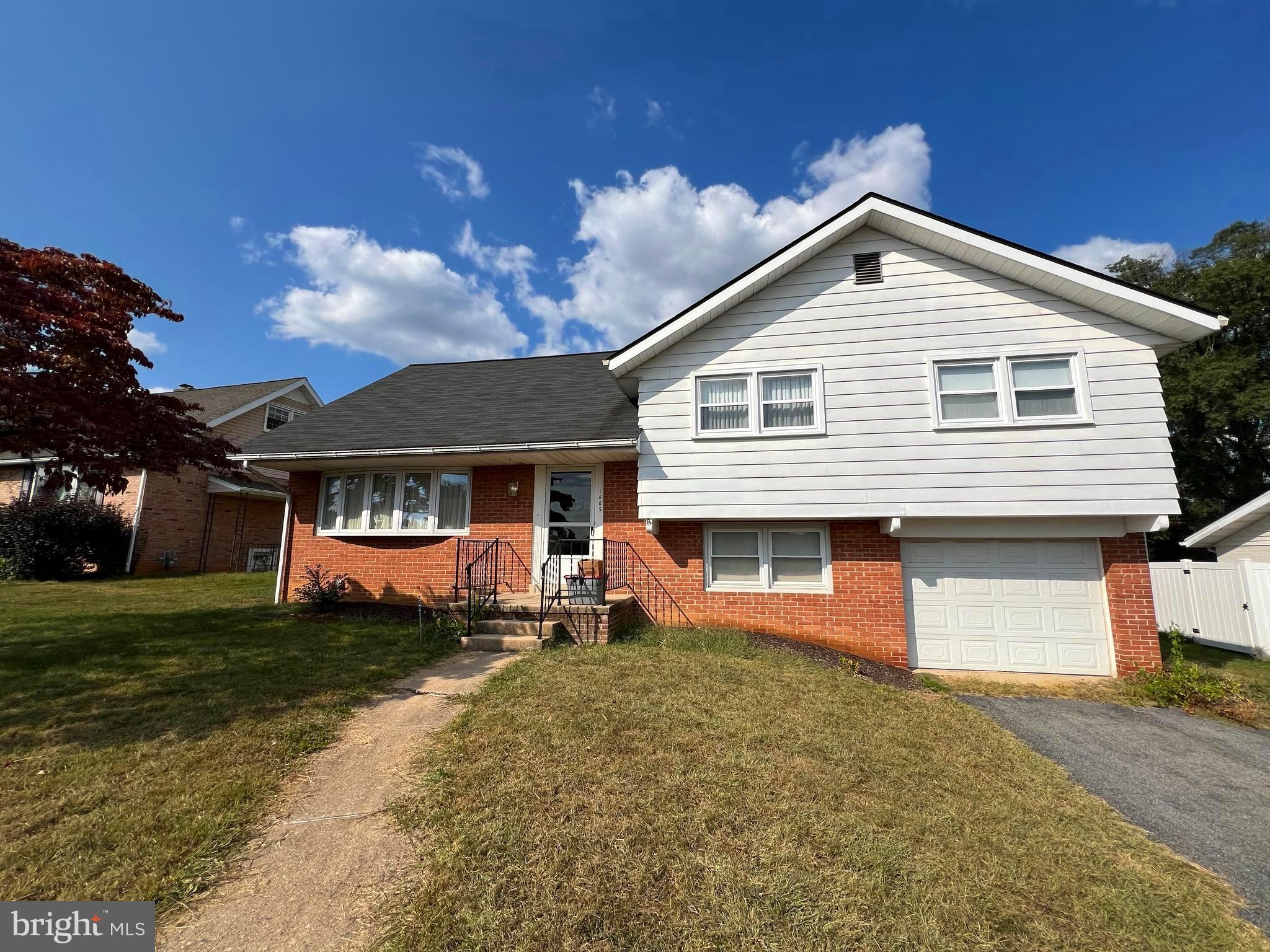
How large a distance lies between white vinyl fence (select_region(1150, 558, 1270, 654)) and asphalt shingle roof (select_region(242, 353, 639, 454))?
1253 centimetres

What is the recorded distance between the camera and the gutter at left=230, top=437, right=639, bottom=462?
919 centimetres

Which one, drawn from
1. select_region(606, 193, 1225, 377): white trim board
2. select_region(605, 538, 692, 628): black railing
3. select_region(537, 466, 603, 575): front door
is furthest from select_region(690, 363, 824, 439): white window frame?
select_region(605, 538, 692, 628): black railing

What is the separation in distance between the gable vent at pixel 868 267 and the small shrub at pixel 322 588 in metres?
11.6

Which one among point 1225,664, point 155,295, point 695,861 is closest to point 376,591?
point 155,295

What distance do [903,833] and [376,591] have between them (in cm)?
1037

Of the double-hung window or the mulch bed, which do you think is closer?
the mulch bed

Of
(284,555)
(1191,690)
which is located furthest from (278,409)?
(1191,690)

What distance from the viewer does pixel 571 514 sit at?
10531mm

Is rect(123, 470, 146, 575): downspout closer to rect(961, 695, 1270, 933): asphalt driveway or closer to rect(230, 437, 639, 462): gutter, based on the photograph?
rect(230, 437, 639, 462): gutter

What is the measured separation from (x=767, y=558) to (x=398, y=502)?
7.63 m

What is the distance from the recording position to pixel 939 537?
8.76 meters

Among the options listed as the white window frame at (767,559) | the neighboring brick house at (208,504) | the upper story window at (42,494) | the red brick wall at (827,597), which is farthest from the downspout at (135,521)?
the white window frame at (767,559)

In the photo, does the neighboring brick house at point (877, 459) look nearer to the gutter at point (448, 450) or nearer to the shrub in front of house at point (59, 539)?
the gutter at point (448, 450)

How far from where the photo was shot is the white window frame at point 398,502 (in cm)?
1088
